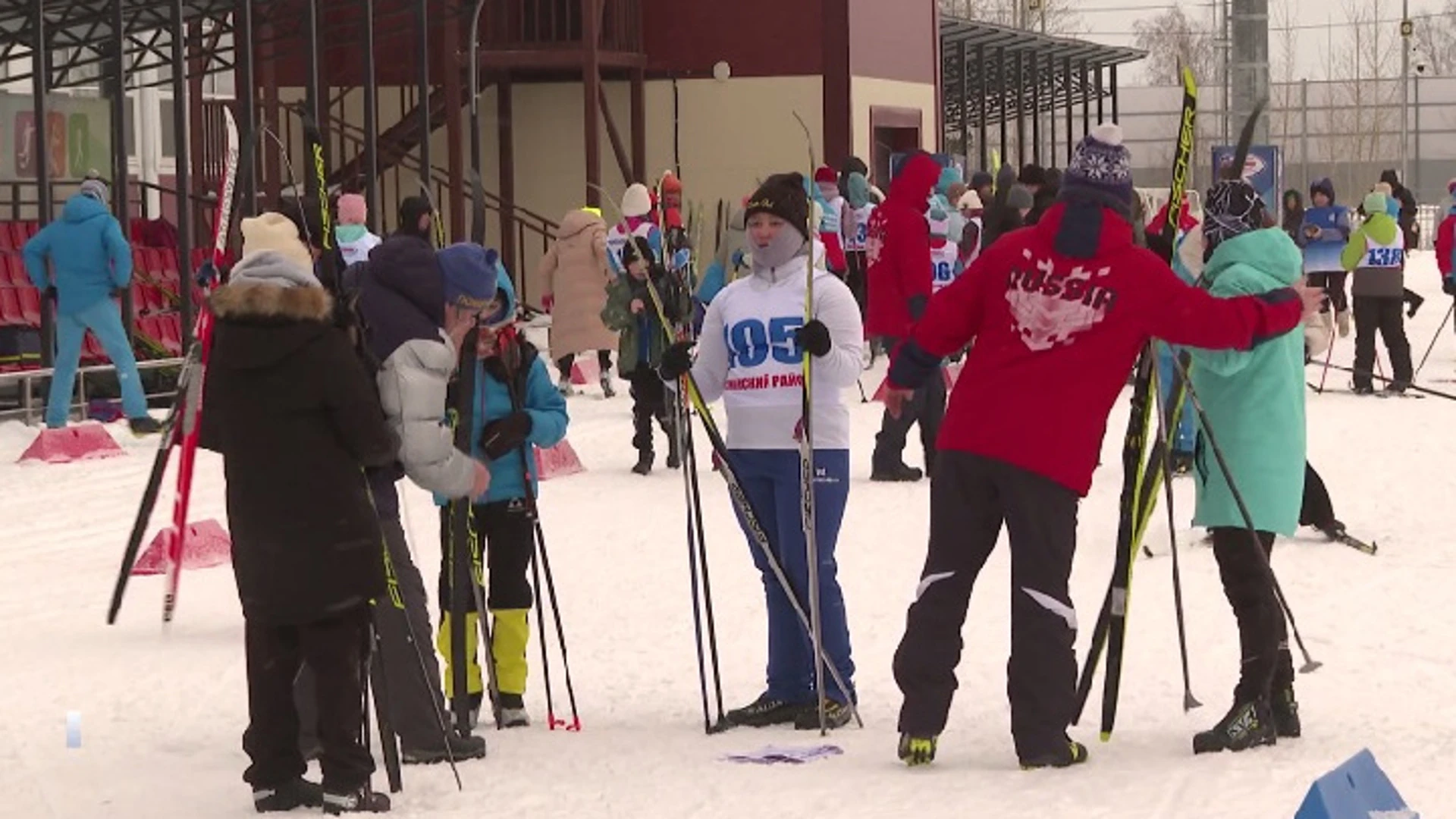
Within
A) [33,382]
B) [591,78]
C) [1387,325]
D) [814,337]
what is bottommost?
[33,382]

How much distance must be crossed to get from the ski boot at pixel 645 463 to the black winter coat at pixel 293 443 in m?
8.62

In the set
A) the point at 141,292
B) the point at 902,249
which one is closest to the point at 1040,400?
the point at 902,249

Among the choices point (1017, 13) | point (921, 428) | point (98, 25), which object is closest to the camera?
point (921, 428)

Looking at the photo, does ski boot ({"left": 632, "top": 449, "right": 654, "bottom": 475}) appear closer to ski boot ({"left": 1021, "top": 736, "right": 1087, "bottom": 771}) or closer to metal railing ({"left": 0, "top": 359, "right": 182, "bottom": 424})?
metal railing ({"left": 0, "top": 359, "right": 182, "bottom": 424})

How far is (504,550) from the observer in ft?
26.9

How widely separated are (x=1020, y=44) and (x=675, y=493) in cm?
3069

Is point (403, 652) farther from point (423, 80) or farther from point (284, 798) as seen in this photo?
point (423, 80)

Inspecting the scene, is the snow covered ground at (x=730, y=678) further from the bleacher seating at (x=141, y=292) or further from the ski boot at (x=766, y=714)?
the bleacher seating at (x=141, y=292)

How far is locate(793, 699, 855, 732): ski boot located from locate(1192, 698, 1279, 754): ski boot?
1.12 m

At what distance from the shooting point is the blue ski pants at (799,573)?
822 cm

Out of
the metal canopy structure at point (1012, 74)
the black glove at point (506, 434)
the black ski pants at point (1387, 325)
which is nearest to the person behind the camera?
the black glove at point (506, 434)

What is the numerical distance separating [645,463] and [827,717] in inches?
290

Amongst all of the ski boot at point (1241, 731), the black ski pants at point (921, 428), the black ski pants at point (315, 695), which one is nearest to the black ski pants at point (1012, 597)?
the ski boot at point (1241, 731)

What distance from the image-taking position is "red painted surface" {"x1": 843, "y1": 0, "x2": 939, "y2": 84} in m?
32.4
